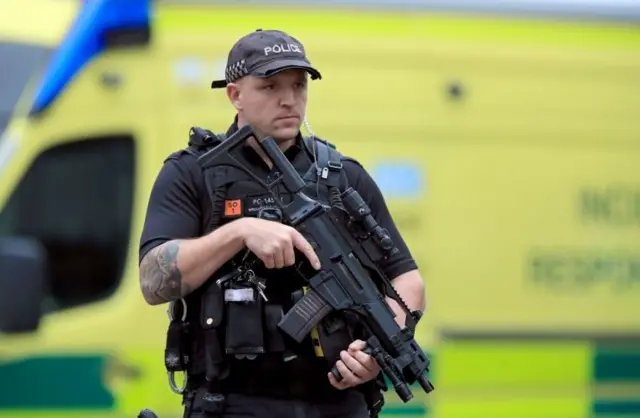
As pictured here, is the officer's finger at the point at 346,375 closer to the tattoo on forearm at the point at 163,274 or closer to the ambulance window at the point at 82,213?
the tattoo on forearm at the point at 163,274

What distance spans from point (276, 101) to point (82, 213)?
80.2 inches

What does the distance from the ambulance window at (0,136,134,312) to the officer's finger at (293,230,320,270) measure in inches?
80.7

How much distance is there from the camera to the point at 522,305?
5.07 meters

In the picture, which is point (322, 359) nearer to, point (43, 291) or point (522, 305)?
point (43, 291)

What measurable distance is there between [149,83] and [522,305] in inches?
61.3

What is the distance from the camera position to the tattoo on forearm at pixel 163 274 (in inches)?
110

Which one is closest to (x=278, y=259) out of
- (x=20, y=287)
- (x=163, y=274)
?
(x=163, y=274)

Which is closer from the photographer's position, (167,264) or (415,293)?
(167,264)

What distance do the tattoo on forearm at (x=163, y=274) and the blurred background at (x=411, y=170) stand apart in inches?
59.5

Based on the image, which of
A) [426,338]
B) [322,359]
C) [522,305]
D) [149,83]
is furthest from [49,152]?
[322,359]

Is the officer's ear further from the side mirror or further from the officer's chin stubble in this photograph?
the side mirror

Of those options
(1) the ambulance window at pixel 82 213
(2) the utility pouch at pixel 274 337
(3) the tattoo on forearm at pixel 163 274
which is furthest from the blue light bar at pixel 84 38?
(2) the utility pouch at pixel 274 337

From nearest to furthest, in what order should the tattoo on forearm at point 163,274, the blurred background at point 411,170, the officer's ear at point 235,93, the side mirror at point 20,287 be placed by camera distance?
the tattoo on forearm at point 163,274 → the officer's ear at point 235,93 → the side mirror at point 20,287 → the blurred background at point 411,170

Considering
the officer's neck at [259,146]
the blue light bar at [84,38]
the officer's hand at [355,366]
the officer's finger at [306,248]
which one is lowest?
the officer's hand at [355,366]
